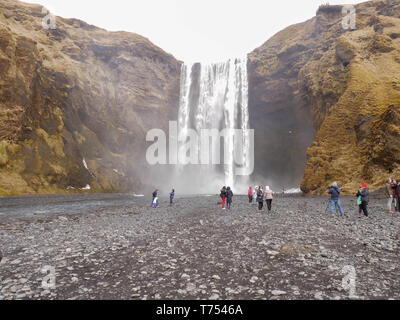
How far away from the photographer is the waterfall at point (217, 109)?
202 ft

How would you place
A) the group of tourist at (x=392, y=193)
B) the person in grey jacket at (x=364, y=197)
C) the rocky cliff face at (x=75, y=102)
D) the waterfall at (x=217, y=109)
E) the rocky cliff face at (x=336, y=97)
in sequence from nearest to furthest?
the person in grey jacket at (x=364, y=197)
the group of tourist at (x=392, y=193)
the rocky cliff face at (x=336, y=97)
the rocky cliff face at (x=75, y=102)
the waterfall at (x=217, y=109)

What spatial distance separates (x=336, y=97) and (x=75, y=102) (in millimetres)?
48487

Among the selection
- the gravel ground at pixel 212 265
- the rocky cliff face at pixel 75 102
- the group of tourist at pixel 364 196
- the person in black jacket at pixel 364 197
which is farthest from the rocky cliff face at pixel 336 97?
the rocky cliff face at pixel 75 102

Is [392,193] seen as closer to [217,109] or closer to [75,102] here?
[217,109]

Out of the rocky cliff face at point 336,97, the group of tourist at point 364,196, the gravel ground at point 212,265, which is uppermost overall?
the rocky cliff face at point 336,97

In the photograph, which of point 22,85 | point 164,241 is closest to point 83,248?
point 164,241

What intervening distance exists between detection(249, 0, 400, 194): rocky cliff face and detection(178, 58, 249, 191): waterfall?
13.0 feet

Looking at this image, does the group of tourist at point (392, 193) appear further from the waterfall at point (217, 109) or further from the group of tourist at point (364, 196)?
the waterfall at point (217, 109)

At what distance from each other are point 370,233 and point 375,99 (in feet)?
86.3

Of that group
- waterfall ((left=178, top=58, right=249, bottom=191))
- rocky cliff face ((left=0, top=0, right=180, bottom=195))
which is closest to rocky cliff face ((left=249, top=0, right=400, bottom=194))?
waterfall ((left=178, top=58, right=249, bottom=191))

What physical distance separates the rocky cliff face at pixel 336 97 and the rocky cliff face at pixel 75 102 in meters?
29.4

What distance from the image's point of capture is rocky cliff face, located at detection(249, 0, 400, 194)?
2627cm

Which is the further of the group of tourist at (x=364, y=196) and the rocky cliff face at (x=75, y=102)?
the rocky cliff face at (x=75, y=102)

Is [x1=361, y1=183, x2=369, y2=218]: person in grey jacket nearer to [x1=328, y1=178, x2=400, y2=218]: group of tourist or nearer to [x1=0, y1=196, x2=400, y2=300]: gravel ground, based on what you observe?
[x1=328, y1=178, x2=400, y2=218]: group of tourist
